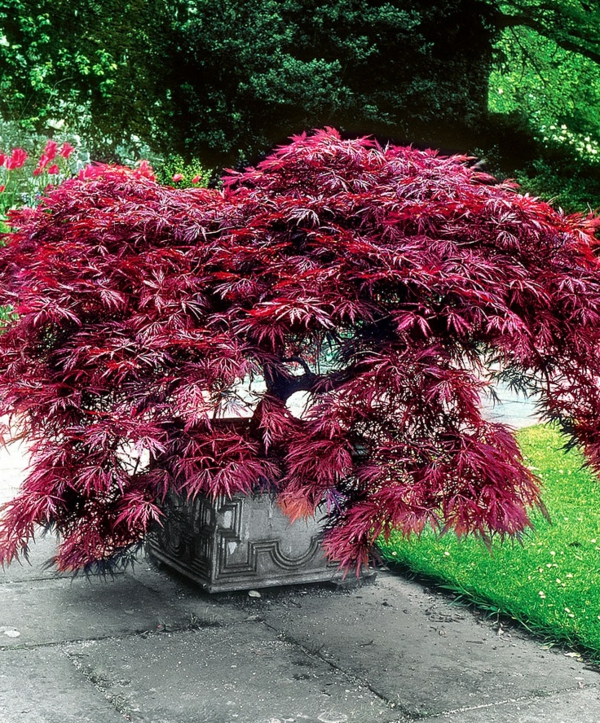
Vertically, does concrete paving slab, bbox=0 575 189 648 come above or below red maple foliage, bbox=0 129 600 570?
below

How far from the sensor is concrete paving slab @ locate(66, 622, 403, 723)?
239 cm

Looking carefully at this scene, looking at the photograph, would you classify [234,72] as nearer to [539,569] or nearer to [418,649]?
[539,569]

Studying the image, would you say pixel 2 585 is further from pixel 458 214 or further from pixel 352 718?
pixel 458 214

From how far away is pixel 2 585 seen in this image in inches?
135

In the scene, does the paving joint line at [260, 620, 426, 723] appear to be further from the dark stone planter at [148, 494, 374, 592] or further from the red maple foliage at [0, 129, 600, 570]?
the red maple foliage at [0, 129, 600, 570]

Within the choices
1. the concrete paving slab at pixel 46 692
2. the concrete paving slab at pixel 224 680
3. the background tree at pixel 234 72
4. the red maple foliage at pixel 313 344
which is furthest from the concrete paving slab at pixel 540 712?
the background tree at pixel 234 72

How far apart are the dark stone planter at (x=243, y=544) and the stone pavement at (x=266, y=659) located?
92 millimetres

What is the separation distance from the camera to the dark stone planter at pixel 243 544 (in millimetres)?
3199

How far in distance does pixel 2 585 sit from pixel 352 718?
1695 millimetres

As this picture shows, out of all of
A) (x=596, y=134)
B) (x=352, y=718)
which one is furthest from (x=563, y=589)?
(x=596, y=134)

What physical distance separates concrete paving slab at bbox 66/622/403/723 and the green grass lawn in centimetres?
69

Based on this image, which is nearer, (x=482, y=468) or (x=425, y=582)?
(x=482, y=468)

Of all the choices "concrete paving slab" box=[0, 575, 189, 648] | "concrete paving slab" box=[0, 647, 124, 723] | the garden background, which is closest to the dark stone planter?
"concrete paving slab" box=[0, 575, 189, 648]

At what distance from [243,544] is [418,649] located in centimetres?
75
